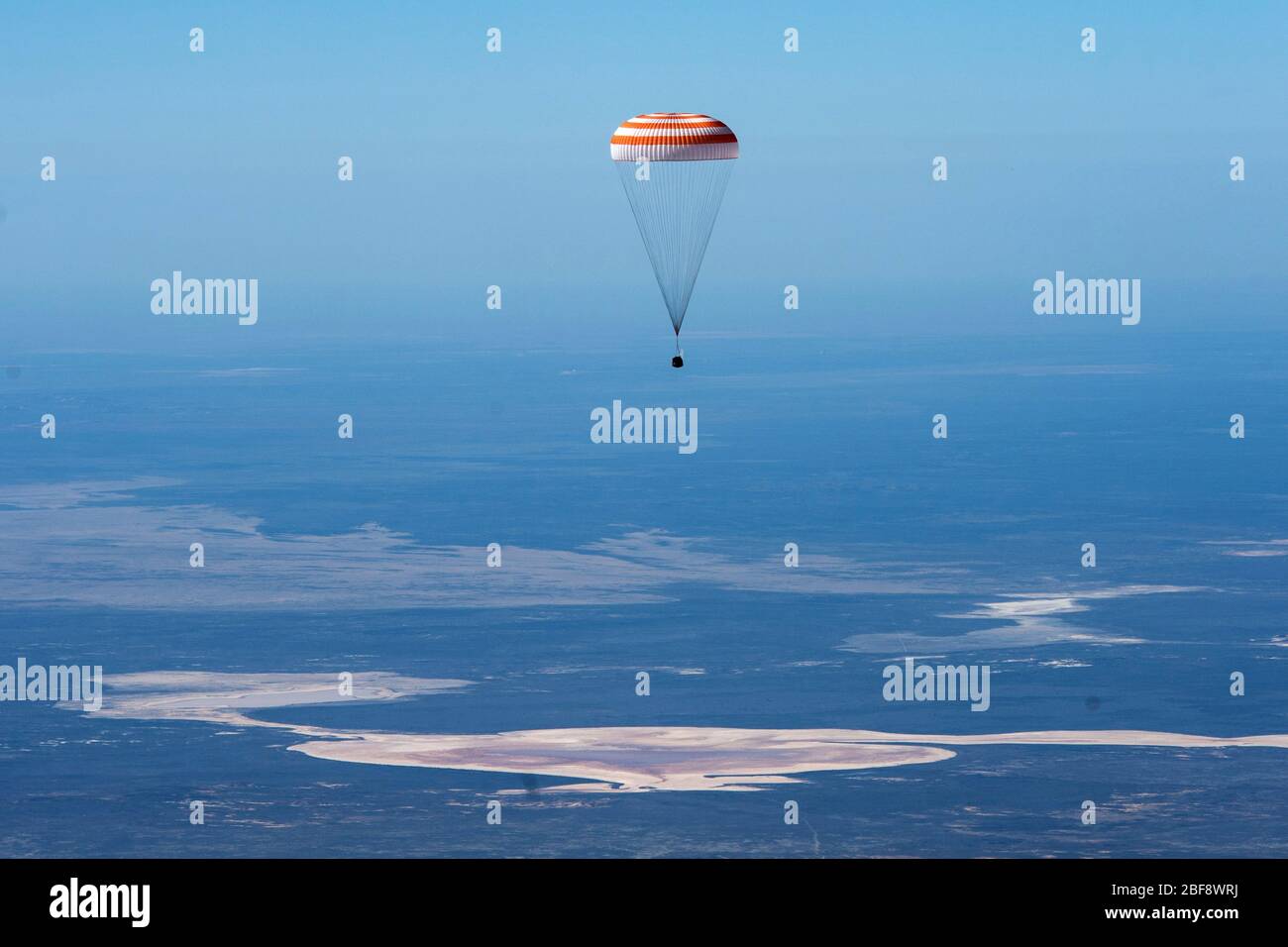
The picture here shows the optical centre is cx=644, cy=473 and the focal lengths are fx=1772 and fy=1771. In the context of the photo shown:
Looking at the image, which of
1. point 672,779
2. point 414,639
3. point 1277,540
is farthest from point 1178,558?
point 672,779

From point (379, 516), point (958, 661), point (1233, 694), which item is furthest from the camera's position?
point (379, 516)

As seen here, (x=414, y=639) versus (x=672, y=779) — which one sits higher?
(x=414, y=639)

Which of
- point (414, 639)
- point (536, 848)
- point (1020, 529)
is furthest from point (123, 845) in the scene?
point (1020, 529)

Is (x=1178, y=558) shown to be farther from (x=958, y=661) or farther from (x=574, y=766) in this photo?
(x=574, y=766)
